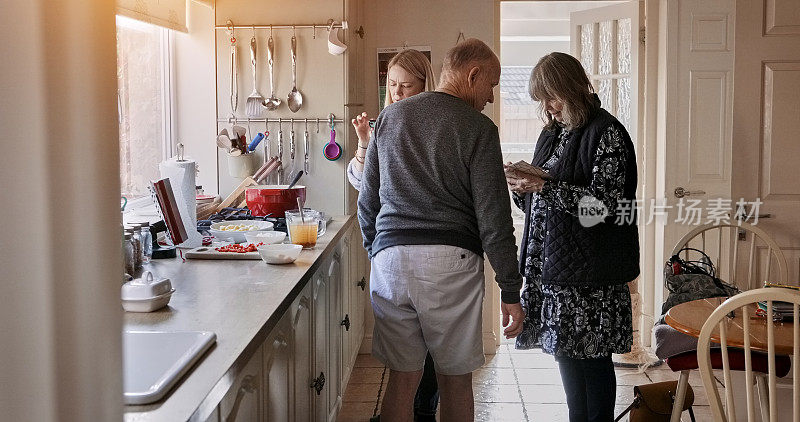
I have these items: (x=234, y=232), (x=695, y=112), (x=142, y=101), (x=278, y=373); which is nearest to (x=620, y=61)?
(x=695, y=112)

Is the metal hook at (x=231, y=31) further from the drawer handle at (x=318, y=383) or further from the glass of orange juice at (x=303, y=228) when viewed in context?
the drawer handle at (x=318, y=383)

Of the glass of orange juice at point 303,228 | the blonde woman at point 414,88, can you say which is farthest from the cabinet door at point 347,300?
the glass of orange juice at point 303,228

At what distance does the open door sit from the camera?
16.0 feet

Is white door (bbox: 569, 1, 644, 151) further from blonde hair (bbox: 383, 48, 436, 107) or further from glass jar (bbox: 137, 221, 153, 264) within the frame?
glass jar (bbox: 137, 221, 153, 264)

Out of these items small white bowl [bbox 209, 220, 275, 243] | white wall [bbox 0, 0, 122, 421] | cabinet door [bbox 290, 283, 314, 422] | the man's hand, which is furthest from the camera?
small white bowl [bbox 209, 220, 275, 243]

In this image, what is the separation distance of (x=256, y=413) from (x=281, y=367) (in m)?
0.31

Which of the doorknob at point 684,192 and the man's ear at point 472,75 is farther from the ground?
the man's ear at point 472,75

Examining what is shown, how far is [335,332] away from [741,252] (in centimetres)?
204

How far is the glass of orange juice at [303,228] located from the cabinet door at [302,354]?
0.37m

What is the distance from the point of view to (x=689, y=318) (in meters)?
2.73

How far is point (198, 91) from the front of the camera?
3998 mm

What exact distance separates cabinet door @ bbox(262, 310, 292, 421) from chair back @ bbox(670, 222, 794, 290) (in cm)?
196

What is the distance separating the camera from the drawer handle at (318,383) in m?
2.66

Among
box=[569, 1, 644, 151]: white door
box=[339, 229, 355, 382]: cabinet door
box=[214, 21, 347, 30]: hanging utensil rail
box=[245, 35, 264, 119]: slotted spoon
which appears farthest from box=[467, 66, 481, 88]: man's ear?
box=[569, 1, 644, 151]: white door
